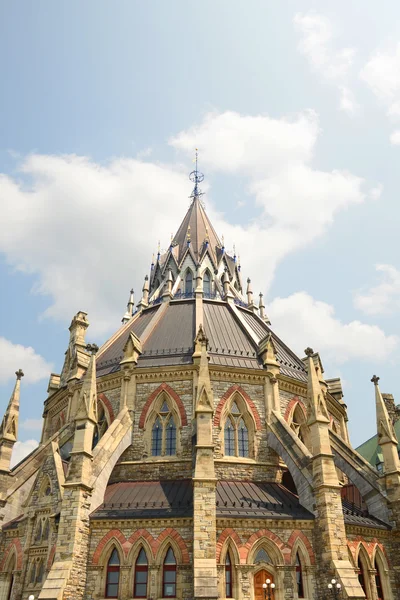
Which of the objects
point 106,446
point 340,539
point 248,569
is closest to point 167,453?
point 106,446

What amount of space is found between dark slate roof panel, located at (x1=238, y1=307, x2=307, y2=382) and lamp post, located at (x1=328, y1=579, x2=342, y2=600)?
11198 mm

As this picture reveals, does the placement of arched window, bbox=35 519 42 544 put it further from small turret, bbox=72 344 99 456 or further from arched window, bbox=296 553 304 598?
arched window, bbox=296 553 304 598

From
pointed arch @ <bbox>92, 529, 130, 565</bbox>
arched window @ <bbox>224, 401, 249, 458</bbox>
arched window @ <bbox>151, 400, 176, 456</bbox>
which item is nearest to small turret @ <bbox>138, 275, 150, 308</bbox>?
arched window @ <bbox>151, 400, 176, 456</bbox>

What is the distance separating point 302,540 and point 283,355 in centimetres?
1215

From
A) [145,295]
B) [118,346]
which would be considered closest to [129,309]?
[145,295]

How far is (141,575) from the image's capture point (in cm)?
1952

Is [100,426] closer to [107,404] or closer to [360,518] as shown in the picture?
[107,404]

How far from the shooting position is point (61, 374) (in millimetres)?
34000

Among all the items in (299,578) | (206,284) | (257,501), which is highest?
(206,284)

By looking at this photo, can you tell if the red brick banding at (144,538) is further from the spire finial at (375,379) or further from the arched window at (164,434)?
the spire finial at (375,379)

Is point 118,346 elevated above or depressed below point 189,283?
below

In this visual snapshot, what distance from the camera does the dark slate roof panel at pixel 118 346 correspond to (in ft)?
91.6

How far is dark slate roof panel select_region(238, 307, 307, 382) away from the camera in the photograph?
28.5 meters

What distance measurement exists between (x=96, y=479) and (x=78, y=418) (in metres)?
2.63
